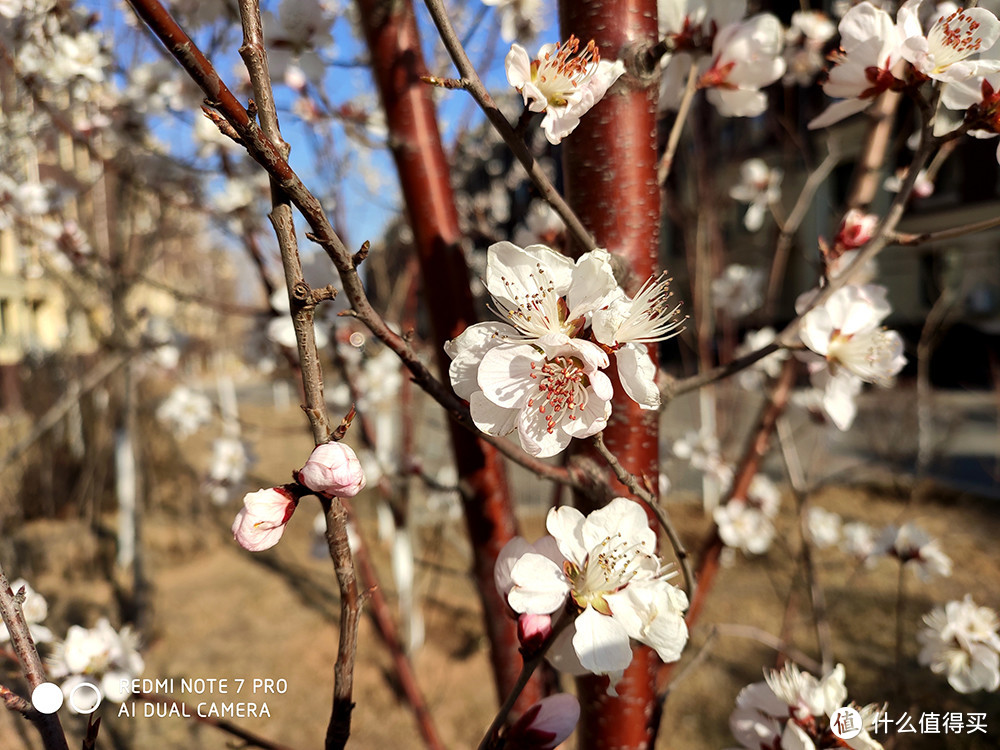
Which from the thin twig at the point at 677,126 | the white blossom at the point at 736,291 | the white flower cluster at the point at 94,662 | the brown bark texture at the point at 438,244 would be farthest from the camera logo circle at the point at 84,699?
the white blossom at the point at 736,291

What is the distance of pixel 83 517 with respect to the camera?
16.6 ft

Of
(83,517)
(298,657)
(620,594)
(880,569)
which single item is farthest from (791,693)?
(83,517)

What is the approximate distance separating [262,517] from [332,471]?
0.26ft

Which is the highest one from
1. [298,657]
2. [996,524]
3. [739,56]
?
[739,56]

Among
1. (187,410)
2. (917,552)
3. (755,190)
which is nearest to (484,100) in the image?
(917,552)

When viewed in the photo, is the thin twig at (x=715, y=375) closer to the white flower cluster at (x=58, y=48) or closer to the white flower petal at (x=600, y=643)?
the white flower petal at (x=600, y=643)

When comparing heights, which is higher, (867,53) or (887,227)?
(867,53)

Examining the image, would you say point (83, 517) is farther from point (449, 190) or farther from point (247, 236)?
point (449, 190)

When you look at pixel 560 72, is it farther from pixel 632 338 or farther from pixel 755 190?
pixel 755 190

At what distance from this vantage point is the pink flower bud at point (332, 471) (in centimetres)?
50

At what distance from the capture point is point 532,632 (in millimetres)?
572

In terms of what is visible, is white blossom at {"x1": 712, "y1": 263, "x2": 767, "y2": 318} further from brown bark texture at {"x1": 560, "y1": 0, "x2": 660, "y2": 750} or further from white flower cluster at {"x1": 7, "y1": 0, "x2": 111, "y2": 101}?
white flower cluster at {"x1": 7, "y1": 0, "x2": 111, "y2": 101}

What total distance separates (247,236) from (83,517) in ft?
15.6

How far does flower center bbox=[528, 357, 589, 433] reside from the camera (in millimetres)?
558
